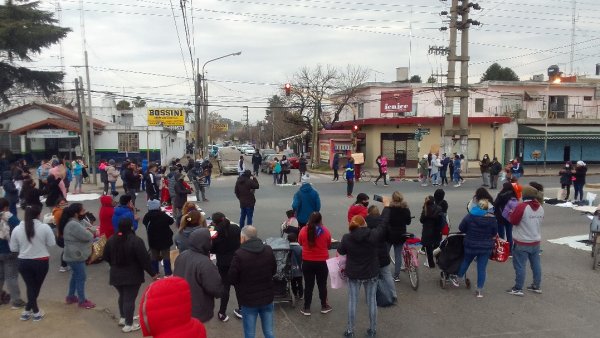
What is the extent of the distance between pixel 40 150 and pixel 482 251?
3786 centimetres

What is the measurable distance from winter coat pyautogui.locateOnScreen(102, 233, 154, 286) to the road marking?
9.82m

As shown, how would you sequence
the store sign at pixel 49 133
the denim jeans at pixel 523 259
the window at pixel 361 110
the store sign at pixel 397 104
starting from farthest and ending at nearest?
the window at pixel 361 110 → the store sign at pixel 397 104 → the store sign at pixel 49 133 → the denim jeans at pixel 523 259

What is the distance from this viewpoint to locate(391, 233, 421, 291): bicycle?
8.12m

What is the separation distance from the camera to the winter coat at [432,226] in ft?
28.3

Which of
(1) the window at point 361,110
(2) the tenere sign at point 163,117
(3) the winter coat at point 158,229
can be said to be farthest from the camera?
(1) the window at point 361,110

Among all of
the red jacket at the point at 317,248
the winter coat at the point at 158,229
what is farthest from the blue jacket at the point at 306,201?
the red jacket at the point at 317,248

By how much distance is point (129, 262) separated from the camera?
630 centimetres

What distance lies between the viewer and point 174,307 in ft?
9.94

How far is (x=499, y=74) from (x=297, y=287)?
5734 cm

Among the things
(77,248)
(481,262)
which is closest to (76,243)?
(77,248)

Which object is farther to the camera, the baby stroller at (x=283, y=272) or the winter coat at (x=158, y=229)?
the winter coat at (x=158, y=229)

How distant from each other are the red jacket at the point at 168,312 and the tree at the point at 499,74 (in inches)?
2314

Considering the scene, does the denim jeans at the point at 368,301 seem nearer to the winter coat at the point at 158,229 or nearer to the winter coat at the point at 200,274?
the winter coat at the point at 200,274

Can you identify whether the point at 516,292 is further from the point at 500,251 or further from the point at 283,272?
the point at 283,272
